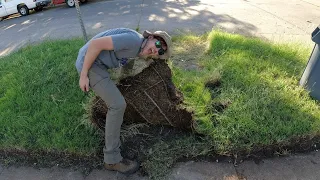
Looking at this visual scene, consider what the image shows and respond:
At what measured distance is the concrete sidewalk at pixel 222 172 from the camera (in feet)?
8.75

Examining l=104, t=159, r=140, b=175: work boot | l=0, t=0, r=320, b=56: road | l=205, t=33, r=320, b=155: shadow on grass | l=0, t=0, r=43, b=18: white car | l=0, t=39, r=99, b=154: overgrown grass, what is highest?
l=205, t=33, r=320, b=155: shadow on grass

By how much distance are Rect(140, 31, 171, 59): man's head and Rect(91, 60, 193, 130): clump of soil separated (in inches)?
19.8

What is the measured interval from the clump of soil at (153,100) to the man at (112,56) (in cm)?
38

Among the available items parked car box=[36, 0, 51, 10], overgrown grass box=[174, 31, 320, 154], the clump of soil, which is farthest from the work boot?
parked car box=[36, 0, 51, 10]

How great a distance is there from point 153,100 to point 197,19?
16.2 ft

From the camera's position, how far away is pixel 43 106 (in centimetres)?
358

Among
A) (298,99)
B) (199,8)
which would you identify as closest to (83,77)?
(298,99)

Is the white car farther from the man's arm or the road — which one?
the man's arm

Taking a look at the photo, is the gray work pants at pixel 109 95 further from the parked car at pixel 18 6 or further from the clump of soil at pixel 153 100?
the parked car at pixel 18 6

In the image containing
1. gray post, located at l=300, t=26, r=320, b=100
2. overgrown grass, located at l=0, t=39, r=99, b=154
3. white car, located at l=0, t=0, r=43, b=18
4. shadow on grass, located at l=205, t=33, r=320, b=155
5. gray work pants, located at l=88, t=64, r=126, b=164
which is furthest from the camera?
white car, located at l=0, t=0, r=43, b=18

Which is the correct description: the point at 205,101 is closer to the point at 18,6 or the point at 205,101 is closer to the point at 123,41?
the point at 123,41

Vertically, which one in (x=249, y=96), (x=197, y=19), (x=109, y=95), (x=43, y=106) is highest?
(x=109, y=95)

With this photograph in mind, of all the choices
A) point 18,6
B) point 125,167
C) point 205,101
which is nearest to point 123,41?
point 125,167

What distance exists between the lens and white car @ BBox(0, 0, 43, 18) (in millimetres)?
13086
